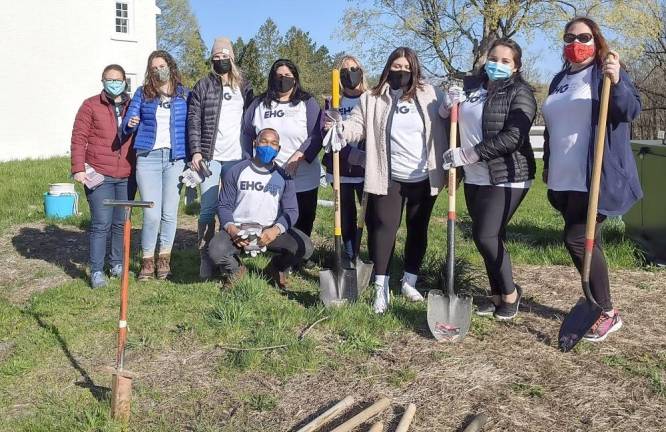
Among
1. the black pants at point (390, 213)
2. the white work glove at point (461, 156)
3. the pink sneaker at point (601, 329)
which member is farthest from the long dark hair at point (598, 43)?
the pink sneaker at point (601, 329)

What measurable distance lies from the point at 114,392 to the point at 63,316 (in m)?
1.96

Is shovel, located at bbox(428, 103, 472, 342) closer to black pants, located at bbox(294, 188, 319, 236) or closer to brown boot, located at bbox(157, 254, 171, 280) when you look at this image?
black pants, located at bbox(294, 188, 319, 236)

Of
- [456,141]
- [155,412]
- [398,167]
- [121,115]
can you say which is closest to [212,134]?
[121,115]

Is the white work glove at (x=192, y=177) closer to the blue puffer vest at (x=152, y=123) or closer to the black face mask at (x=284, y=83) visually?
the blue puffer vest at (x=152, y=123)

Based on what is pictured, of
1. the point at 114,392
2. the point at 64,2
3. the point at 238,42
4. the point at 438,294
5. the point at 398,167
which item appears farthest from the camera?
the point at 238,42

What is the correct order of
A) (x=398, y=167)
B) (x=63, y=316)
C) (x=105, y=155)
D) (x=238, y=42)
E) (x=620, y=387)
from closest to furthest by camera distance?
(x=620, y=387), (x=398, y=167), (x=63, y=316), (x=105, y=155), (x=238, y=42)

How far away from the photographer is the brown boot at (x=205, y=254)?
217 inches

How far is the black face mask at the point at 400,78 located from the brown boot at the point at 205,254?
2.17 metres

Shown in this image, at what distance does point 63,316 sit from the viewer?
16.3ft

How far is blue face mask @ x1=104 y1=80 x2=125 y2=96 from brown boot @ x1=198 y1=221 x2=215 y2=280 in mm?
1405

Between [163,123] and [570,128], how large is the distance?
11.0ft

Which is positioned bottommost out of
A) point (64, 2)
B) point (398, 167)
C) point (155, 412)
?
point (155, 412)

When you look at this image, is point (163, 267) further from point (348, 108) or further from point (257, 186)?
point (348, 108)

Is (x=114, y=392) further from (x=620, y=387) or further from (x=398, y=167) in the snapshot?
(x=620, y=387)
